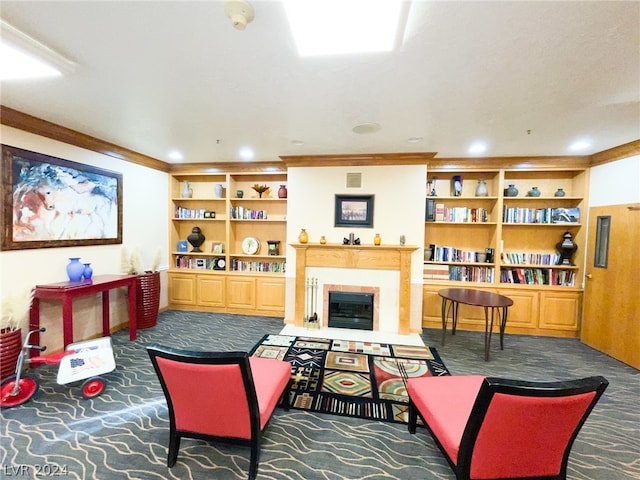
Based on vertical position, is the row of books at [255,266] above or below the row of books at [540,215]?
below

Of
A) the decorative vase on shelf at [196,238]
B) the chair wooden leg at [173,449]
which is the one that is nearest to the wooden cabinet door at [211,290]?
the decorative vase on shelf at [196,238]

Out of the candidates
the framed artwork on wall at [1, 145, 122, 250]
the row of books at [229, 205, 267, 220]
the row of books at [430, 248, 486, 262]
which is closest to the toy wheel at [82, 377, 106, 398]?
the framed artwork on wall at [1, 145, 122, 250]

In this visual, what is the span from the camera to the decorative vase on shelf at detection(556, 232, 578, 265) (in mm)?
3891

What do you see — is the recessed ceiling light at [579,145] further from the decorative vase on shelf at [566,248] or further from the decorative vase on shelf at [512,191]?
the decorative vase on shelf at [566,248]

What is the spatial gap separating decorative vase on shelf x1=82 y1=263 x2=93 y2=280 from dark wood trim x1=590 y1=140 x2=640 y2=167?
21.5 ft

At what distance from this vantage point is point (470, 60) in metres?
1.68

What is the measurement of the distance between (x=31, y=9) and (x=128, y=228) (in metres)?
3.21

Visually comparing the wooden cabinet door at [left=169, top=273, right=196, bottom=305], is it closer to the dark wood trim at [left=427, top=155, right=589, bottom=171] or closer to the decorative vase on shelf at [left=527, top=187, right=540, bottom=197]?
Answer: the dark wood trim at [left=427, top=155, right=589, bottom=171]

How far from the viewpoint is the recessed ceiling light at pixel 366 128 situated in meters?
2.78

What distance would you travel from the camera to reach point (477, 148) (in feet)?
11.6

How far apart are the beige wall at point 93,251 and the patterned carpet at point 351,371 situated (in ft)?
7.21

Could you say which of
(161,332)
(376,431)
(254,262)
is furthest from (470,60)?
(161,332)

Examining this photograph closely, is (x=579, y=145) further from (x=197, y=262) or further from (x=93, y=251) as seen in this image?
(x=93, y=251)

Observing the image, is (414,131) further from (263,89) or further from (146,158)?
(146,158)
